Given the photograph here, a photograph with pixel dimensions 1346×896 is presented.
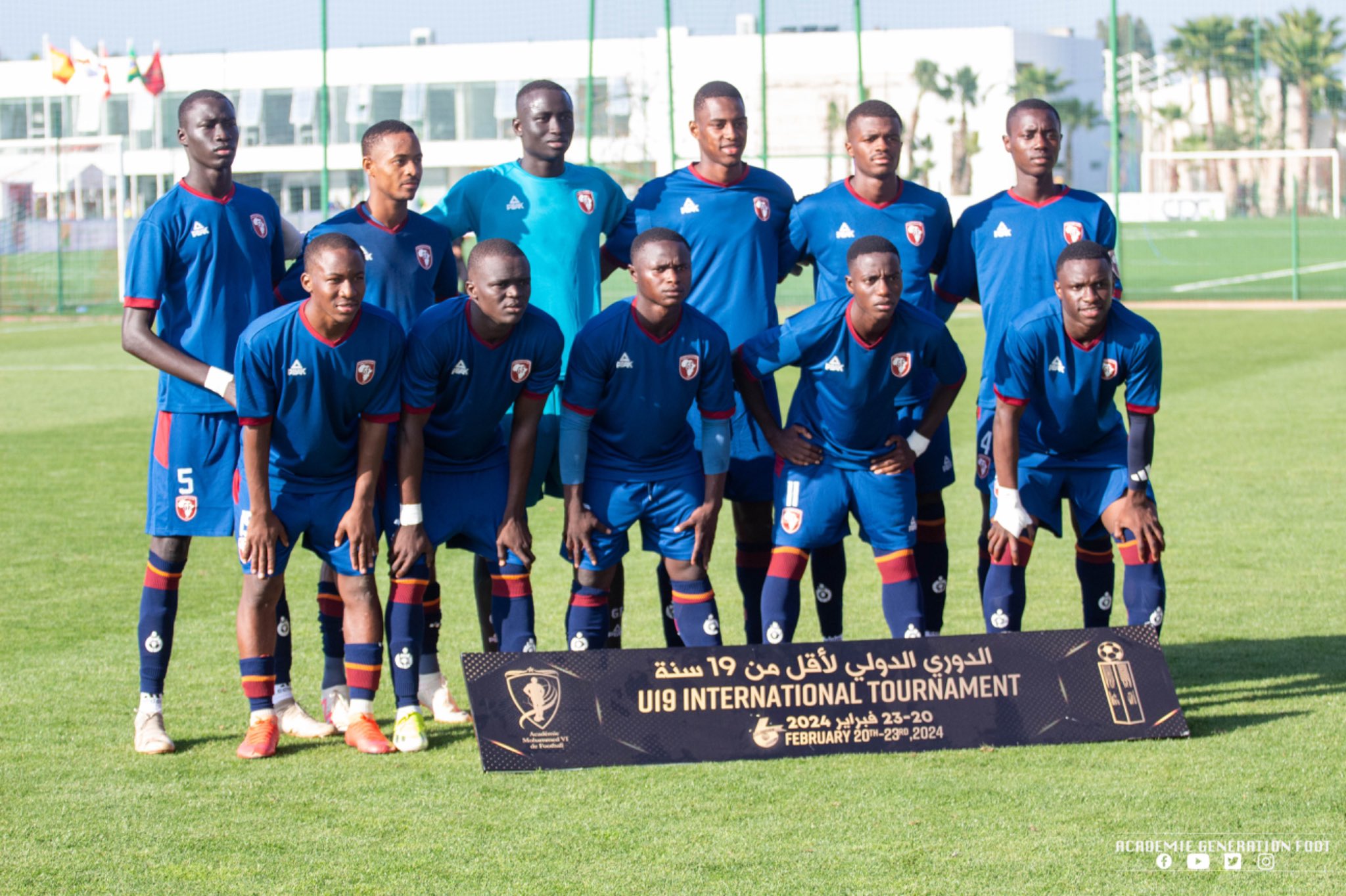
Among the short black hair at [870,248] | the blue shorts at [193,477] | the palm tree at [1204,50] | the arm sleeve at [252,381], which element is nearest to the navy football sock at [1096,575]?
the short black hair at [870,248]

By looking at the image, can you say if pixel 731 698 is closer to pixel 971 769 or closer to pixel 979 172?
pixel 971 769

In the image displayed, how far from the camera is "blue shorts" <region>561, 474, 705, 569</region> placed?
5660mm

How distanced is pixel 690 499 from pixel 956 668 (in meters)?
1.13

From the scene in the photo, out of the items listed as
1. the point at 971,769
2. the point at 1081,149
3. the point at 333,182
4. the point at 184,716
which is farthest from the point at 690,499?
the point at 1081,149

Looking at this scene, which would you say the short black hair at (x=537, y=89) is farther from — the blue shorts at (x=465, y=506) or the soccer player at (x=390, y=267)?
the blue shorts at (x=465, y=506)

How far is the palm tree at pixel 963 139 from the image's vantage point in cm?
4444

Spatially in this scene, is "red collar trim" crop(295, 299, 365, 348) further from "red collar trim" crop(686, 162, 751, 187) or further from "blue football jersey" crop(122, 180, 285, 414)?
"red collar trim" crop(686, 162, 751, 187)

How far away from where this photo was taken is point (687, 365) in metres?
5.59

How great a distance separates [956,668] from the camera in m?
5.26

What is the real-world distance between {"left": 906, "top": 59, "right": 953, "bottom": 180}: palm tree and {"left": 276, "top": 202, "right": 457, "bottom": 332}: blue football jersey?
3289 centimetres

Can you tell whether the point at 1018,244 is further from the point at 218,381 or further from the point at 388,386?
the point at 218,381

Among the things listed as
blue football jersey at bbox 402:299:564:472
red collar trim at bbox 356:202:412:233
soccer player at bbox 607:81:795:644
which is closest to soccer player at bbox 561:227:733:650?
blue football jersey at bbox 402:299:564:472

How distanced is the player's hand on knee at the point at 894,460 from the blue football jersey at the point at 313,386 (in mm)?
1766

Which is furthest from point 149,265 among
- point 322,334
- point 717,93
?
point 717,93
